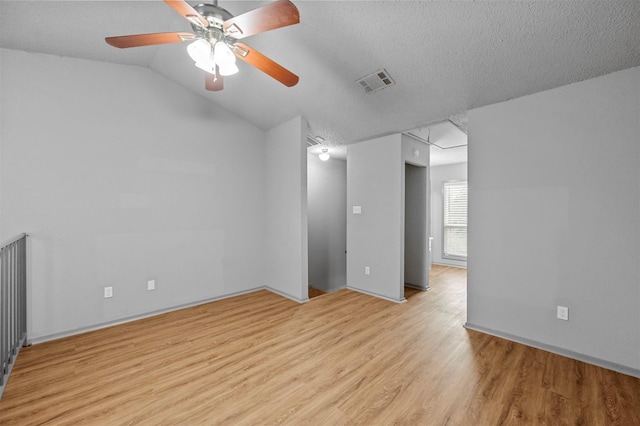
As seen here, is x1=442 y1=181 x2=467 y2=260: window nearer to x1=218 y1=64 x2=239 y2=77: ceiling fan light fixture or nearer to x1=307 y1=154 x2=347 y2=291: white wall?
x1=307 y1=154 x2=347 y2=291: white wall

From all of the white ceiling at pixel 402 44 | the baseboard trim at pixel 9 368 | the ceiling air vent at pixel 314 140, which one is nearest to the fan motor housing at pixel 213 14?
the white ceiling at pixel 402 44

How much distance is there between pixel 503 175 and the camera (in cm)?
285

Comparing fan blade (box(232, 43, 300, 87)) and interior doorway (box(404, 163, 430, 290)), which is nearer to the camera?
fan blade (box(232, 43, 300, 87))

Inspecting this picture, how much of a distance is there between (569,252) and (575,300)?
0.44 meters

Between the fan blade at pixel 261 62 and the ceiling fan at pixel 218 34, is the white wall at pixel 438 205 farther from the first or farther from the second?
the ceiling fan at pixel 218 34

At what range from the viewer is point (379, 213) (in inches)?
164

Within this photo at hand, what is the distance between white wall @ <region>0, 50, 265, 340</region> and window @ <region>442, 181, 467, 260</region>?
524cm

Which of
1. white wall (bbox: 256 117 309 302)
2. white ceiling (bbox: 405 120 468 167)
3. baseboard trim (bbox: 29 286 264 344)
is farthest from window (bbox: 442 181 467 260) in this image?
baseboard trim (bbox: 29 286 264 344)

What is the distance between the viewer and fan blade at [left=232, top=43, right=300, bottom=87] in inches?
75.7

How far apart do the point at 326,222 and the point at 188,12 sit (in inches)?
192

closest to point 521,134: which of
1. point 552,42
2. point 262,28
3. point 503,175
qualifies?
point 503,175

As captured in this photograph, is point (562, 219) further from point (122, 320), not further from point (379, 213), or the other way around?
point (122, 320)

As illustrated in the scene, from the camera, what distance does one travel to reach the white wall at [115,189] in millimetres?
2740

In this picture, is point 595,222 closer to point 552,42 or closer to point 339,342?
point 552,42
